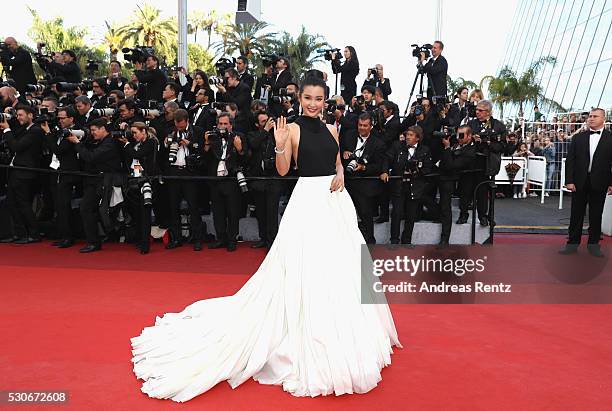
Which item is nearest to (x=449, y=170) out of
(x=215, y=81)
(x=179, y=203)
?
(x=179, y=203)

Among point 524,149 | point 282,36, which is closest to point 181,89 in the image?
point 524,149

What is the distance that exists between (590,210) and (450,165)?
6.05ft

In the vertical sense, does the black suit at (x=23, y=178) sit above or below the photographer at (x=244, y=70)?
below

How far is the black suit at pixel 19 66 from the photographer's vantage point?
10.1 metres

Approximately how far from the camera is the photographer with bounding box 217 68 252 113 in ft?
26.9

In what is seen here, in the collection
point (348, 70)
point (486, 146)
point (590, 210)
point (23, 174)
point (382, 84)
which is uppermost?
point (348, 70)

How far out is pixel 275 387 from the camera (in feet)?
10.6

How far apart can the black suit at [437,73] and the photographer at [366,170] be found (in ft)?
8.46

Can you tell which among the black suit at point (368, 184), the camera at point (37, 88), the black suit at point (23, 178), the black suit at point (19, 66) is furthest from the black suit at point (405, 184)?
the black suit at point (19, 66)

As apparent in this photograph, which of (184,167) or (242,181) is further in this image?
(184,167)

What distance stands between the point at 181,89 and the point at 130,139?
1.88 meters

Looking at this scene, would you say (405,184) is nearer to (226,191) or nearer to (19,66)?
(226,191)

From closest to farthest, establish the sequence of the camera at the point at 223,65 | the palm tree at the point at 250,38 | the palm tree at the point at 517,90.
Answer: the camera at the point at 223,65 → the palm tree at the point at 517,90 → the palm tree at the point at 250,38

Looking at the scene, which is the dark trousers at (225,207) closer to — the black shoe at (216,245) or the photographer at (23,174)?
the black shoe at (216,245)
